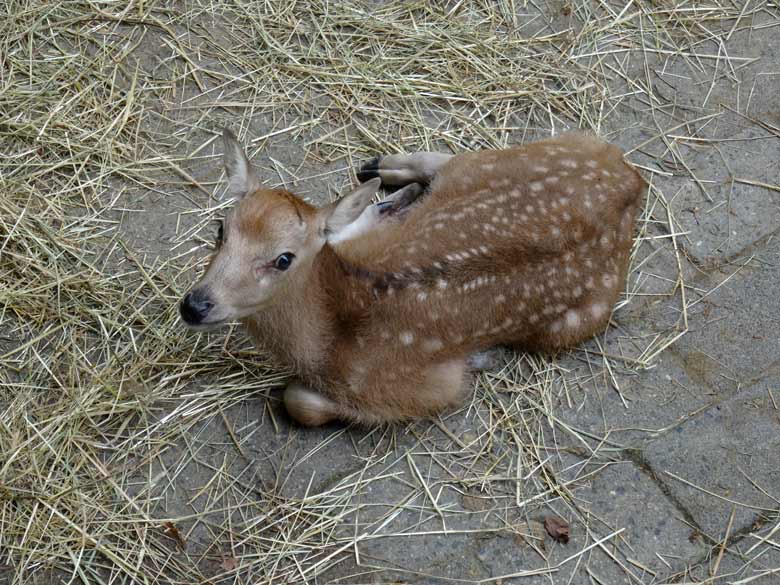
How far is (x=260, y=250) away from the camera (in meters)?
3.79

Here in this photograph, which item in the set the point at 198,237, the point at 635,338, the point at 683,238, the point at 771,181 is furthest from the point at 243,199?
the point at 771,181

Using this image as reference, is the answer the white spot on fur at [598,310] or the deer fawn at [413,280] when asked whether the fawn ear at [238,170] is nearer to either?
the deer fawn at [413,280]

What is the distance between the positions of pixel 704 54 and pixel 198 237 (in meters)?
3.21

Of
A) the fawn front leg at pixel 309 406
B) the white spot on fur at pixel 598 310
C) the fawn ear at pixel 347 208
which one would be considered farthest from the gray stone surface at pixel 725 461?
the fawn ear at pixel 347 208

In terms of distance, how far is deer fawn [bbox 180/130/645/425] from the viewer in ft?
12.6

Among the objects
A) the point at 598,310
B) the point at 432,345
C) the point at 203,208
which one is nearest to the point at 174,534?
the point at 432,345

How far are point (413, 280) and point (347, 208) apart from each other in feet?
1.37

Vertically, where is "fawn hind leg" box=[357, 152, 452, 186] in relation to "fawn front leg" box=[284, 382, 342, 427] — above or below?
above

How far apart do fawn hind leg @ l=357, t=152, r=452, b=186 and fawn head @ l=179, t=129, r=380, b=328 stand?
3.26 ft

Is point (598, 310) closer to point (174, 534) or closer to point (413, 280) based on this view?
point (413, 280)

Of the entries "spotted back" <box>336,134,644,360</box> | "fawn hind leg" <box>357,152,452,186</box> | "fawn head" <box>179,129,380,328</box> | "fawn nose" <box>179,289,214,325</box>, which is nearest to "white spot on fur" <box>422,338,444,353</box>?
"spotted back" <box>336,134,644,360</box>

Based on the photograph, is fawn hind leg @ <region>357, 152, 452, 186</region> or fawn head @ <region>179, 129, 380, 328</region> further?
fawn hind leg @ <region>357, 152, 452, 186</region>

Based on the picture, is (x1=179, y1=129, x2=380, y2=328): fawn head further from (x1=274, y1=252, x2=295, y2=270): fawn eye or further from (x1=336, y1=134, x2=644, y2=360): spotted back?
(x1=336, y1=134, x2=644, y2=360): spotted back

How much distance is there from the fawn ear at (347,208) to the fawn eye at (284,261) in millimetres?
237
